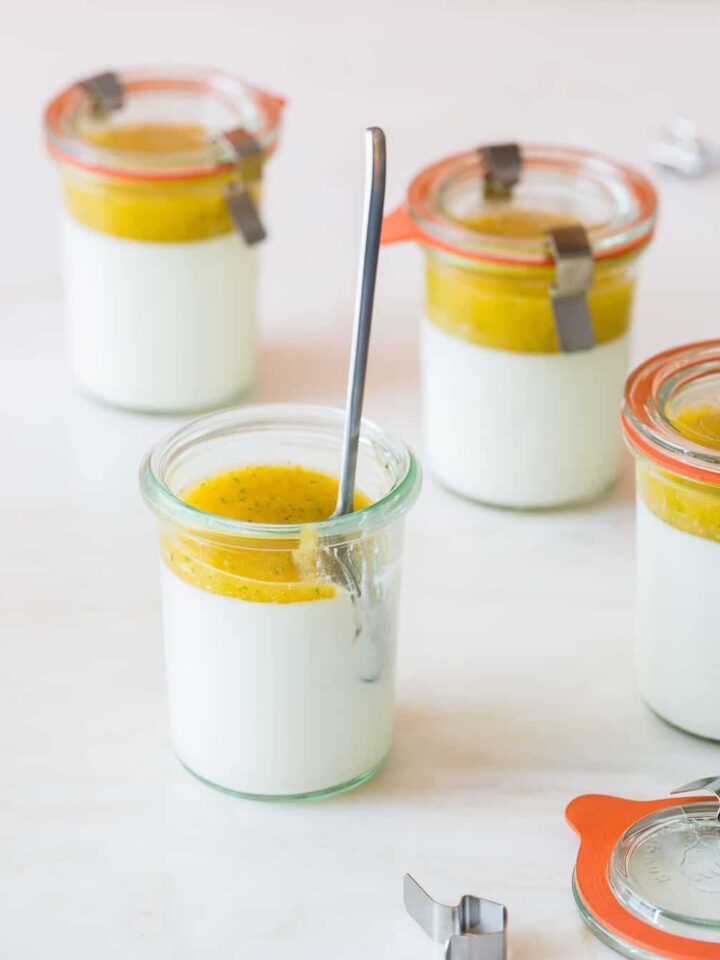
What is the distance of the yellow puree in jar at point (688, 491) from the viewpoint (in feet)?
2.92

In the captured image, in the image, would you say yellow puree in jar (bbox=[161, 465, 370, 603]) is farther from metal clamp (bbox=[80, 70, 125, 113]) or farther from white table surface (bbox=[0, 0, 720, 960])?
metal clamp (bbox=[80, 70, 125, 113])

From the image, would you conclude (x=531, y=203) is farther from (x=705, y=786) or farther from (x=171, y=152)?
(x=705, y=786)

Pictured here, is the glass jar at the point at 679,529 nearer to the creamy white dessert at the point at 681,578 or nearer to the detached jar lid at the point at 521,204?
the creamy white dessert at the point at 681,578

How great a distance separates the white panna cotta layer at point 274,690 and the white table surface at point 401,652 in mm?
27

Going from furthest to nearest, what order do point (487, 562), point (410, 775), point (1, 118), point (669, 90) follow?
point (669, 90) < point (1, 118) < point (487, 562) < point (410, 775)

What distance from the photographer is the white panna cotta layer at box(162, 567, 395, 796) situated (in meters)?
0.85

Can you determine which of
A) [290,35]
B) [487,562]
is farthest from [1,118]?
[487,562]

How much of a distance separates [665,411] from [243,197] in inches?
17.5

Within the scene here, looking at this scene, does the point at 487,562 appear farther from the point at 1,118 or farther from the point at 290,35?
the point at 290,35

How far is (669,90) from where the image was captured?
6.27 feet

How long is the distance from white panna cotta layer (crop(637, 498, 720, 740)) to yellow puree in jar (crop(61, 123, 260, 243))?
464mm

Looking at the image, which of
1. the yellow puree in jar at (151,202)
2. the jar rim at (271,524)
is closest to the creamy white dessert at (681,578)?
the jar rim at (271,524)

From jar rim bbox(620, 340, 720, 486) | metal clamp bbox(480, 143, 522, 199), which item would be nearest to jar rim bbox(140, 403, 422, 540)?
jar rim bbox(620, 340, 720, 486)

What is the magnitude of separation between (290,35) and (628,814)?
1398 mm
